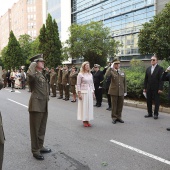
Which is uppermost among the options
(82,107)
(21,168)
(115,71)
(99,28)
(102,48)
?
(99,28)

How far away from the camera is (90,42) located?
28891 mm

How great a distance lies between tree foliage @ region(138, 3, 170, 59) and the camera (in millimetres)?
15670

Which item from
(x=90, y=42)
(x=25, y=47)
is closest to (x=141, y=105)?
(x=90, y=42)

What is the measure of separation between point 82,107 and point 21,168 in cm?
328

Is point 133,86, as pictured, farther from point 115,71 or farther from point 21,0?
point 21,0

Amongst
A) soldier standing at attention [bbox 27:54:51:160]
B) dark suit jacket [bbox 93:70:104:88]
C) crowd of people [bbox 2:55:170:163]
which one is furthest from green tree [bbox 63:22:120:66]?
soldier standing at attention [bbox 27:54:51:160]

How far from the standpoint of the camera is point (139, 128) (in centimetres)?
682

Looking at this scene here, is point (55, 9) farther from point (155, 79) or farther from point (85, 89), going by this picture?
point (85, 89)

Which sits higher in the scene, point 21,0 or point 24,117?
point 21,0

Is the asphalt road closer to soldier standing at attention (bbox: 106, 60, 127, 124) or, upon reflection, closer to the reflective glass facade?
soldier standing at attention (bbox: 106, 60, 127, 124)

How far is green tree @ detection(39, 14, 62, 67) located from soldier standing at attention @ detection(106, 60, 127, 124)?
18953mm

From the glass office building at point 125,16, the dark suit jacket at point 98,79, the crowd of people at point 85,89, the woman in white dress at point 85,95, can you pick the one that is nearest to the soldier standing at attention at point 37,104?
the crowd of people at point 85,89

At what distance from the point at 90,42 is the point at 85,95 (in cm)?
2230

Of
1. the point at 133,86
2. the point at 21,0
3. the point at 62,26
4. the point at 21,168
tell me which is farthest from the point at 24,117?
the point at 21,0
